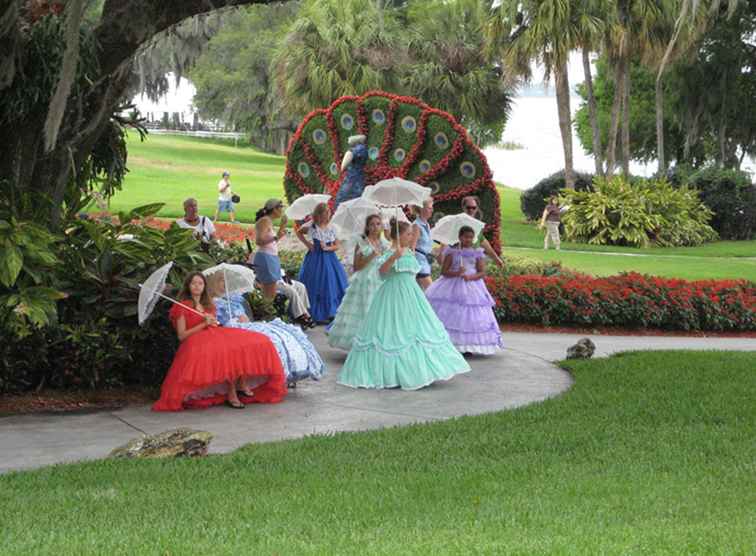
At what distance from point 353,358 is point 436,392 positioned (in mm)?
900

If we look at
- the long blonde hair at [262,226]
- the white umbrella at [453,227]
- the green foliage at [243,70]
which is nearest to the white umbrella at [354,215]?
the white umbrella at [453,227]

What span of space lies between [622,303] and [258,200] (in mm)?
30203

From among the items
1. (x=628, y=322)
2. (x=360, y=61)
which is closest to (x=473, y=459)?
(x=628, y=322)

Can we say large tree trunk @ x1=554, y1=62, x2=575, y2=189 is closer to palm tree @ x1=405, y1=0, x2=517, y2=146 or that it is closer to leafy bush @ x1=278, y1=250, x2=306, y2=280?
palm tree @ x1=405, y1=0, x2=517, y2=146

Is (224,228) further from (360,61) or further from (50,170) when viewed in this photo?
(50,170)

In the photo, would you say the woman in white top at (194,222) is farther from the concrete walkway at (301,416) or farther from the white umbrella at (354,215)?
the concrete walkway at (301,416)

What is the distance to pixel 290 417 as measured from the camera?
9961 millimetres

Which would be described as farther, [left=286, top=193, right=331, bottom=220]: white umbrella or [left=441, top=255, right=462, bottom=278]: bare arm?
[left=286, top=193, right=331, bottom=220]: white umbrella

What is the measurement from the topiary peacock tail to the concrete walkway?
6.22 meters

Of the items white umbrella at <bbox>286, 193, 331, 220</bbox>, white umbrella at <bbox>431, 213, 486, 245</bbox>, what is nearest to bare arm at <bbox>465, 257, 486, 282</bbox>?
white umbrella at <bbox>431, 213, 486, 245</bbox>

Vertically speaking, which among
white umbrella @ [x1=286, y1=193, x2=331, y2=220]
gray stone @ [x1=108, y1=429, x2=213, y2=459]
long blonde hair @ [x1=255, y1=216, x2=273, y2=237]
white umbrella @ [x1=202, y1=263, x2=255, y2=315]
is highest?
white umbrella @ [x1=286, y1=193, x2=331, y2=220]

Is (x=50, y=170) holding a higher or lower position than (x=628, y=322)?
higher

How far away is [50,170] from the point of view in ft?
35.0

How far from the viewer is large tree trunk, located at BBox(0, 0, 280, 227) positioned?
10297mm
